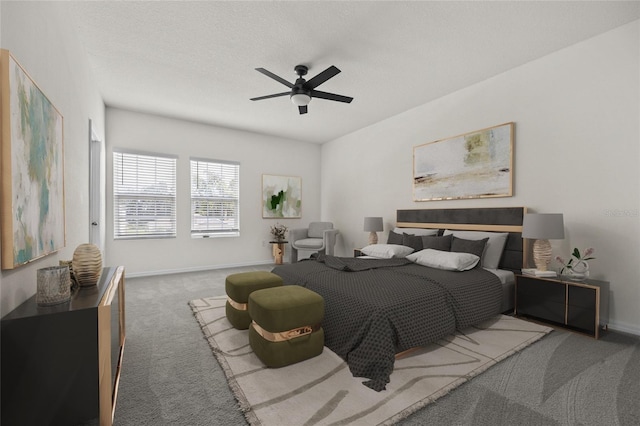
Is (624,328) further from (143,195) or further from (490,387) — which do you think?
(143,195)

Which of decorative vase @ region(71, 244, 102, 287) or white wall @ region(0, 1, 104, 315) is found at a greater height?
white wall @ region(0, 1, 104, 315)

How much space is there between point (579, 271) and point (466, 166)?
177 centimetres

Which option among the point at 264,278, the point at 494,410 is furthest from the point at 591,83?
the point at 264,278

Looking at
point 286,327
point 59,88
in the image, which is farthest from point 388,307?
point 59,88

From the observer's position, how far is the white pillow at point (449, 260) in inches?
119

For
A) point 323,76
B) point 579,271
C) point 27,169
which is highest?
point 323,76

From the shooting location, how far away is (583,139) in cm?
292

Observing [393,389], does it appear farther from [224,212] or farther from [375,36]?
[224,212]

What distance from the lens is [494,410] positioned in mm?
1590

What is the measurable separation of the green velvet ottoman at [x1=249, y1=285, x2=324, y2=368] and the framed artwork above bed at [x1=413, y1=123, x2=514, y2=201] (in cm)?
288

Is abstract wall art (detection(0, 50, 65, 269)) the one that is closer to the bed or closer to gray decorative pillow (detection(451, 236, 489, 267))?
the bed

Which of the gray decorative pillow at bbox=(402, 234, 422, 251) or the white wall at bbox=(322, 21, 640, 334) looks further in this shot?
the gray decorative pillow at bbox=(402, 234, 422, 251)

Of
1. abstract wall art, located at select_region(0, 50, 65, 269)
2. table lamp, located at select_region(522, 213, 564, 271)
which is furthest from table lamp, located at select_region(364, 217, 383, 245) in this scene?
abstract wall art, located at select_region(0, 50, 65, 269)

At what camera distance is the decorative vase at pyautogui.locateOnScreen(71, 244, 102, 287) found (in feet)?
5.64
